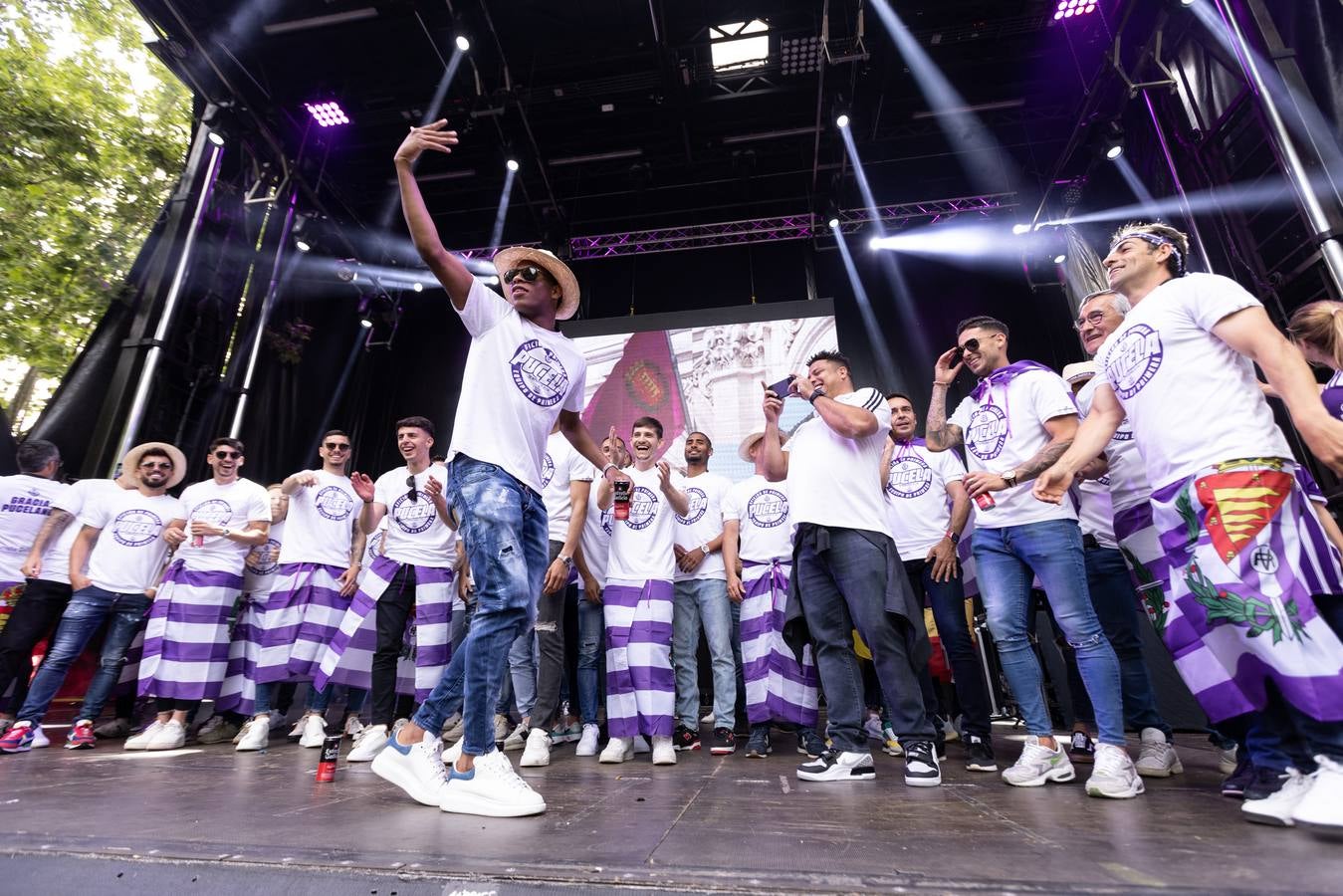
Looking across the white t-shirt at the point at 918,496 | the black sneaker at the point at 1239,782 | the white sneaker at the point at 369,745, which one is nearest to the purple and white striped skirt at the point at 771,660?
the white t-shirt at the point at 918,496

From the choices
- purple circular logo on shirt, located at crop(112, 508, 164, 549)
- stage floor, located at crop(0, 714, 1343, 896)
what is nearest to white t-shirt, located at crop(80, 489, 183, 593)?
purple circular logo on shirt, located at crop(112, 508, 164, 549)

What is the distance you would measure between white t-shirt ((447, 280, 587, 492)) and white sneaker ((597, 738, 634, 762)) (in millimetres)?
1544

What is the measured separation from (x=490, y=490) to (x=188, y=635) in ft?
10.0

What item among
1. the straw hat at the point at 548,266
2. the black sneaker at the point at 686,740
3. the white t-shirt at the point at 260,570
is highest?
the straw hat at the point at 548,266

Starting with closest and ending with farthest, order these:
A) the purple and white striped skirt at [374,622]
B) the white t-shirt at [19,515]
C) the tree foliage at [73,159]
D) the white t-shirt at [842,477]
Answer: the white t-shirt at [842,477], the purple and white striped skirt at [374,622], the white t-shirt at [19,515], the tree foliage at [73,159]

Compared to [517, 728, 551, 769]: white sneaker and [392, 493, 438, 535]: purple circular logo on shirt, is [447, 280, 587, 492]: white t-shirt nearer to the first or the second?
[517, 728, 551, 769]: white sneaker

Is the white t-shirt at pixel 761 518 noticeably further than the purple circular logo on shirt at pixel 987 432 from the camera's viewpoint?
Yes

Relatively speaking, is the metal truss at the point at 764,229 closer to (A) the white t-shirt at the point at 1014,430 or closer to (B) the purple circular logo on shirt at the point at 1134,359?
(A) the white t-shirt at the point at 1014,430

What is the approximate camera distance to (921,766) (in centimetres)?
219

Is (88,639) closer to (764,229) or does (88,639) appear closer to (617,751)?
(617,751)

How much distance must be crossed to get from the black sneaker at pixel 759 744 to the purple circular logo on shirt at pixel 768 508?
1.11 metres

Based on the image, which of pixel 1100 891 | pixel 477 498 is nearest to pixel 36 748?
pixel 477 498

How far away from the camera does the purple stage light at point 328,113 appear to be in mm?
7352

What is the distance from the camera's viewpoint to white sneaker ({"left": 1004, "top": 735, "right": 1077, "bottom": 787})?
2.18 meters
